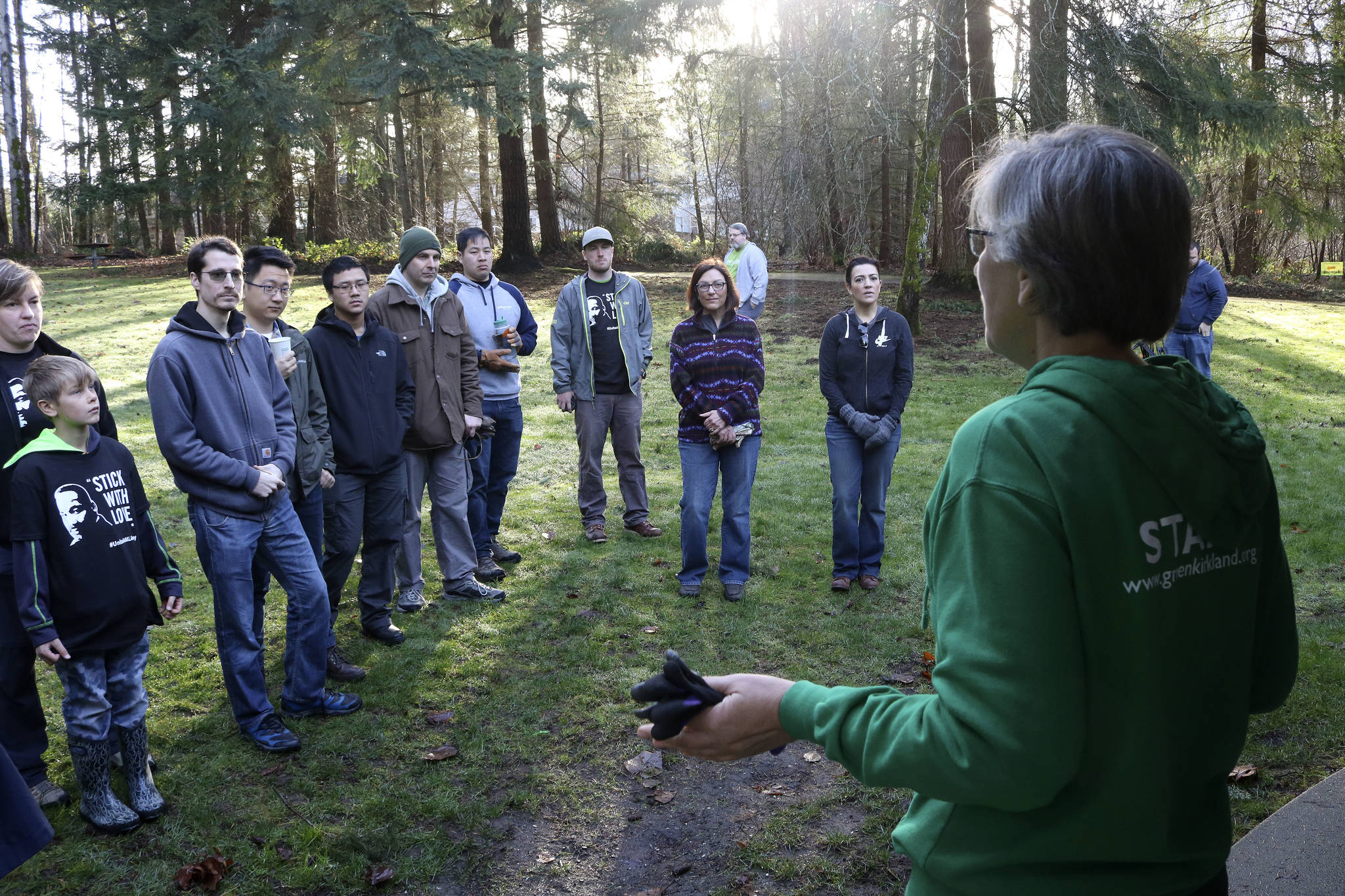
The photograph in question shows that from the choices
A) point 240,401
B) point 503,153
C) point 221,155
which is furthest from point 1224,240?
point 240,401

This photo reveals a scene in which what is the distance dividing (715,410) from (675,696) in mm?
4938

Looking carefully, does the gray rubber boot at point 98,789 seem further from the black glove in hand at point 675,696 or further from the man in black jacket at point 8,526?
Result: the black glove in hand at point 675,696

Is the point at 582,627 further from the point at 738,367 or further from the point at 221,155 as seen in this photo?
the point at 221,155

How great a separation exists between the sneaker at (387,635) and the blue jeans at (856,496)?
3006 mm

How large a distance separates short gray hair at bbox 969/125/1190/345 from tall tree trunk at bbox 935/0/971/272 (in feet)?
21.3

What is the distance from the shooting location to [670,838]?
3.90 m

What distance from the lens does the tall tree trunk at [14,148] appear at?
24.0m

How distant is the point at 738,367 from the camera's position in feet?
21.5

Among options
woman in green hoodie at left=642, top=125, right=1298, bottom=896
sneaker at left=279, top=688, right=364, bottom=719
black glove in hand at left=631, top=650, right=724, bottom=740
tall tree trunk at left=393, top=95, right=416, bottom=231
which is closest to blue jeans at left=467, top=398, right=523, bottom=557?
sneaker at left=279, top=688, right=364, bottom=719

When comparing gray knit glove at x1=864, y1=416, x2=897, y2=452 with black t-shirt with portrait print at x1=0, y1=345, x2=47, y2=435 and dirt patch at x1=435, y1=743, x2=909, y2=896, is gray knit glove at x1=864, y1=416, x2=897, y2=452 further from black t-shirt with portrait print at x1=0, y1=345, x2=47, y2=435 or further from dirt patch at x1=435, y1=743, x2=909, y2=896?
black t-shirt with portrait print at x1=0, y1=345, x2=47, y2=435

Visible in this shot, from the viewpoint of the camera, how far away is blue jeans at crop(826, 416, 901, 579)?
655 cm

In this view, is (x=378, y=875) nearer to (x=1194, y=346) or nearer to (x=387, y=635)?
(x=387, y=635)

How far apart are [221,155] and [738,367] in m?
19.8

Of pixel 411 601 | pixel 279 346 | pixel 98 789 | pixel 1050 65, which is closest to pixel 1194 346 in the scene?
pixel 1050 65
